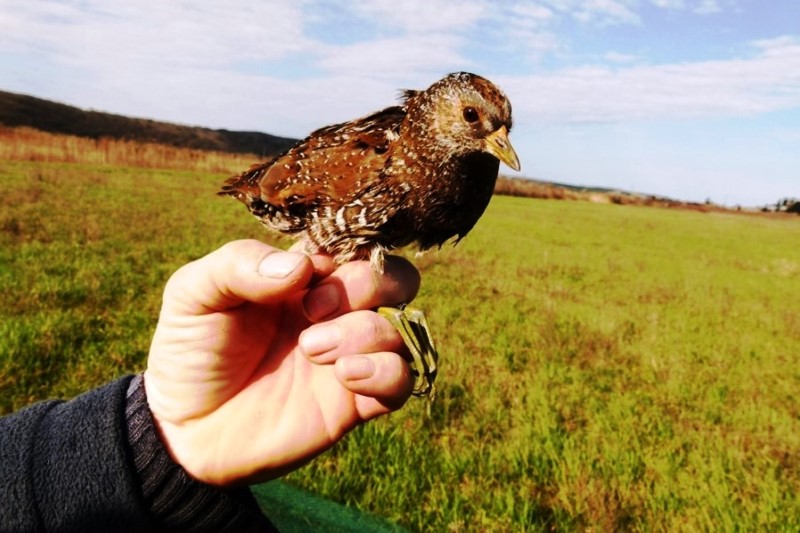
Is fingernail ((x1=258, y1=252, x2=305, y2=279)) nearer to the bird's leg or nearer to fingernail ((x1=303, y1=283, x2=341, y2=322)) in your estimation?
fingernail ((x1=303, y1=283, x2=341, y2=322))

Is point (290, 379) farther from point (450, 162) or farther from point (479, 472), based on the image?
point (479, 472)

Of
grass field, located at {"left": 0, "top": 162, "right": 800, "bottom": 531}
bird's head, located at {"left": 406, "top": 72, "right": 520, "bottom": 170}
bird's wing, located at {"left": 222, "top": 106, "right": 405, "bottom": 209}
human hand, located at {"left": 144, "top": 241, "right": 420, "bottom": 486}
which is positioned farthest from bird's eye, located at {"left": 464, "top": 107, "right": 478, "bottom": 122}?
grass field, located at {"left": 0, "top": 162, "right": 800, "bottom": 531}

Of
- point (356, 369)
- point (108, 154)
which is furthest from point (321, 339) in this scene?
point (108, 154)

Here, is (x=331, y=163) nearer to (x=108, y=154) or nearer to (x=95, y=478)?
(x=95, y=478)

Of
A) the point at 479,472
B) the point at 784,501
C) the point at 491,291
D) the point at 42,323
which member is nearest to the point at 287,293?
the point at 479,472

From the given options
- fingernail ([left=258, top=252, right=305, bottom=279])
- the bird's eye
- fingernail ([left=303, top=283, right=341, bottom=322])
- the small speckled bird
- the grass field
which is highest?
the bird's eye

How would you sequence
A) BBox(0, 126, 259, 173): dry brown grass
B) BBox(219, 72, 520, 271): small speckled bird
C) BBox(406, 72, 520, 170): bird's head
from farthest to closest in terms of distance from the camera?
BBox(0, 126, 259, 173): dry brown grass → BBox(406, 72, 520, 170): bird's head → BBox(219, 72, 520, 271): small speckled bird

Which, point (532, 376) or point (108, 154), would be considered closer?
point (532, 376)
